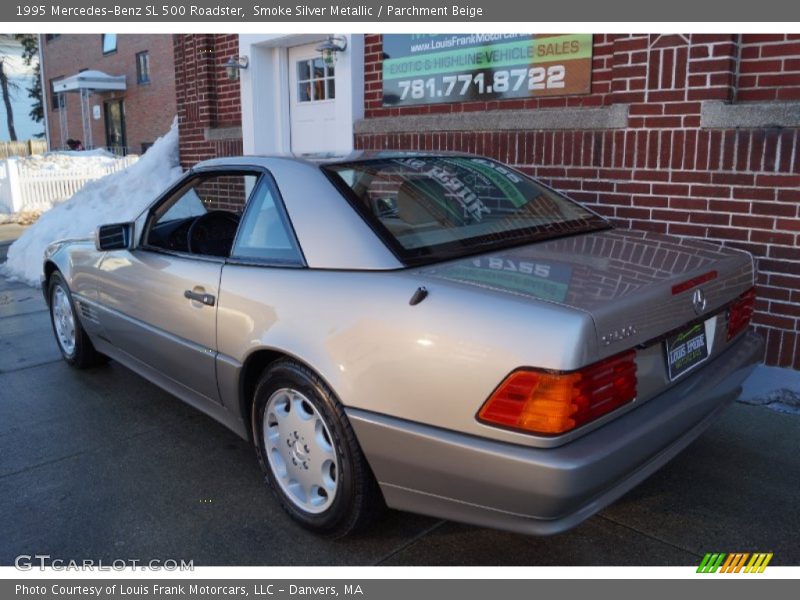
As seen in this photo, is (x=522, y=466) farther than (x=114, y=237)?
No

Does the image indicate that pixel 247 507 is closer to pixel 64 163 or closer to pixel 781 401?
pixel 781 401

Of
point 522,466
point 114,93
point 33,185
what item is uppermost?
point 114,93

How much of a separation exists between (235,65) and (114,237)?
500 centimetres

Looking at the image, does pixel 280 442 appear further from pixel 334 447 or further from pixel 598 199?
pixel 598 199

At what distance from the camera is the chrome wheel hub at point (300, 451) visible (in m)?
2.81

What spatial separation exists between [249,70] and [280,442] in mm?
6398

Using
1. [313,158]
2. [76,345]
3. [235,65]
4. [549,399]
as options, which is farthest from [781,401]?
[235,65]

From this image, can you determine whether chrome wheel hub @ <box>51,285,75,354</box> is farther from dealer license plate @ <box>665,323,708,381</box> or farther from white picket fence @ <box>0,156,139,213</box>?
white picket fence @ <box>0,156,139,213</box>

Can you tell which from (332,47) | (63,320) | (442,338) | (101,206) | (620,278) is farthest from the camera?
(101,206)

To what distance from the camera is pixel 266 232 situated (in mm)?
3205

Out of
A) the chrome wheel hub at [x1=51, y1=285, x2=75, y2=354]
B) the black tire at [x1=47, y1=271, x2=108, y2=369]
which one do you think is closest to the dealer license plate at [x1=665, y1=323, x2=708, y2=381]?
the black tire at [x1=47, y1=271, x2=108, y2=369]

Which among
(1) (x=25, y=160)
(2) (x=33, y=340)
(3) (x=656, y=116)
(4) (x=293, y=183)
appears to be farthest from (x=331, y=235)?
(1) (x=25, y=160)

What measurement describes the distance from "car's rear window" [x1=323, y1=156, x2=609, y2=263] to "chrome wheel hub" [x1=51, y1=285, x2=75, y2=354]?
284 centimetres

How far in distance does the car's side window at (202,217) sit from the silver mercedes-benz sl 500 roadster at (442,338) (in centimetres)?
7
